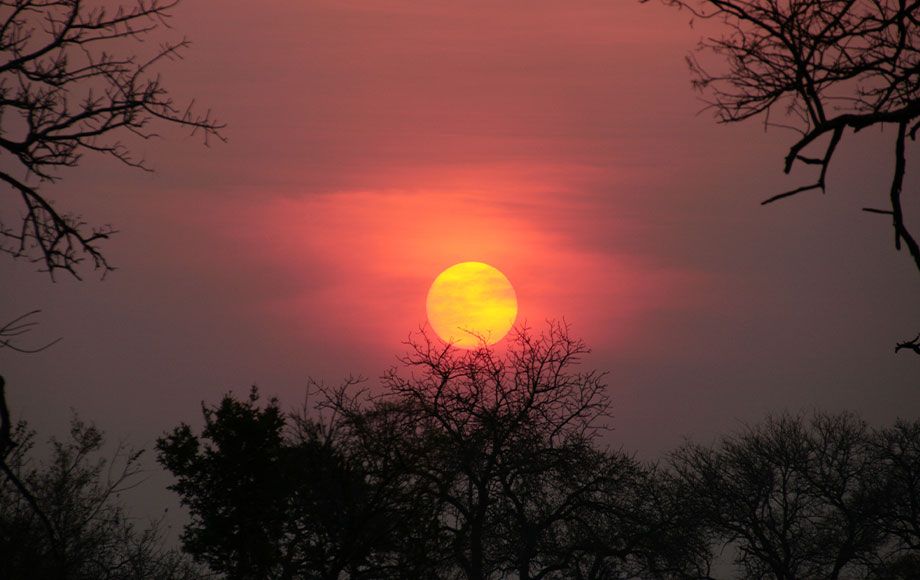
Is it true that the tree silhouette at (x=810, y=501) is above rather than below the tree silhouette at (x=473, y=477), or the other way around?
above

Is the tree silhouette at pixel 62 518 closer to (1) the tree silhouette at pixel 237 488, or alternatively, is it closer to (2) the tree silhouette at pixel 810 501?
(1) the tree silhouette at pixel 237 488

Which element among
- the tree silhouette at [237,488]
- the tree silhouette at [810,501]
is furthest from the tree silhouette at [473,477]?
the tree silhouette at [810,501]

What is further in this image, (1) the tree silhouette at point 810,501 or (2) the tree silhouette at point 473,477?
(1) the tree silhouette at point 810,501

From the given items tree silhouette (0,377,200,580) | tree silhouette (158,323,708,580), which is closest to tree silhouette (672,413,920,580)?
tree silhouette (158,323,708,580)

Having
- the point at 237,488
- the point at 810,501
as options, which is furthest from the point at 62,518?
the point at 810,501

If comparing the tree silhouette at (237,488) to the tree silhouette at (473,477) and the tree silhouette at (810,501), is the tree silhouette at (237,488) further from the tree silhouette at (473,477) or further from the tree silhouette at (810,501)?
the tree silhouette at (810,501)

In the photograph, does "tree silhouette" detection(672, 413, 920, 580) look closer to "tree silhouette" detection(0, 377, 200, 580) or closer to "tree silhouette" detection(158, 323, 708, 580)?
"tree silhouette" detection(158, 323, 708, 580)

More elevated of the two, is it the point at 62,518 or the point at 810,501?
the point at 810,501

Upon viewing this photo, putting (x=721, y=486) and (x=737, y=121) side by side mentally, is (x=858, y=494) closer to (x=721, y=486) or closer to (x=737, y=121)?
(x=721, y=486)

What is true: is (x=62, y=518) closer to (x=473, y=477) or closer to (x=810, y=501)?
(x=473, y=477)

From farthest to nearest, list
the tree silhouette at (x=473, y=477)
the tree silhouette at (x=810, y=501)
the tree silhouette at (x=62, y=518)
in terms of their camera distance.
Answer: the tree silhouette at (x=810, y=501)
the tree silhouette at (x=473, y=477)
the tree silhouette at (x=62, y=518)

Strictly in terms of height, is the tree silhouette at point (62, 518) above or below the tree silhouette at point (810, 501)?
below

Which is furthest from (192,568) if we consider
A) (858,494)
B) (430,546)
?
(858,494)

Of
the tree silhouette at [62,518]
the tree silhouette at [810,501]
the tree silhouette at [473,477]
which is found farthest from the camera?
the tree silhouette at [810,501]
